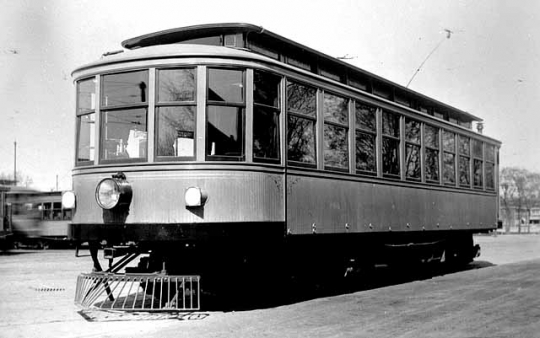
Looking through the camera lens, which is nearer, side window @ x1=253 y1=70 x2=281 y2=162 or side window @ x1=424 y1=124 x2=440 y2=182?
side window @ x1=253 y1=70 x2=281 y2=162

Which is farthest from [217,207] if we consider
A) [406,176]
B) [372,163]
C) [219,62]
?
[406,176]

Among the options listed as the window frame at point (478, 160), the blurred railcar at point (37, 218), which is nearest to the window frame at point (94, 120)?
the window frame at point (478, 160)

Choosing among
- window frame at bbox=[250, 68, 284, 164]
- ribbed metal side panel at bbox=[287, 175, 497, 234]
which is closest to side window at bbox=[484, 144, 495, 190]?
ribbed metal side panel at bbox=[287, 175, 497, 234]

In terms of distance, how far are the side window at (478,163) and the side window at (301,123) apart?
7.74 meters

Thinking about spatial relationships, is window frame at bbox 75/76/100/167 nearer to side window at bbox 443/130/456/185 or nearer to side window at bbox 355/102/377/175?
side window at bbox 355/102/377/175

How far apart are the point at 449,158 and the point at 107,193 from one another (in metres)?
8.54

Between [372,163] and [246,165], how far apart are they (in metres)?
3.31

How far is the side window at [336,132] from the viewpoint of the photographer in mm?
9242

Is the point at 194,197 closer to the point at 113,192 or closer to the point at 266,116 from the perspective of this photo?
the point at 113,192

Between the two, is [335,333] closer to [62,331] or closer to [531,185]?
[62,331]

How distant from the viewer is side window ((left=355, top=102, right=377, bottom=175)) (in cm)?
1003

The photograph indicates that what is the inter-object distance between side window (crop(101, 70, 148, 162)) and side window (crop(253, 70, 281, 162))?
1.38 metres

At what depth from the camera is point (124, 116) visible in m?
7.96

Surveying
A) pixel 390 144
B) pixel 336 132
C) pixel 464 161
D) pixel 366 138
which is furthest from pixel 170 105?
pixel 464 161
